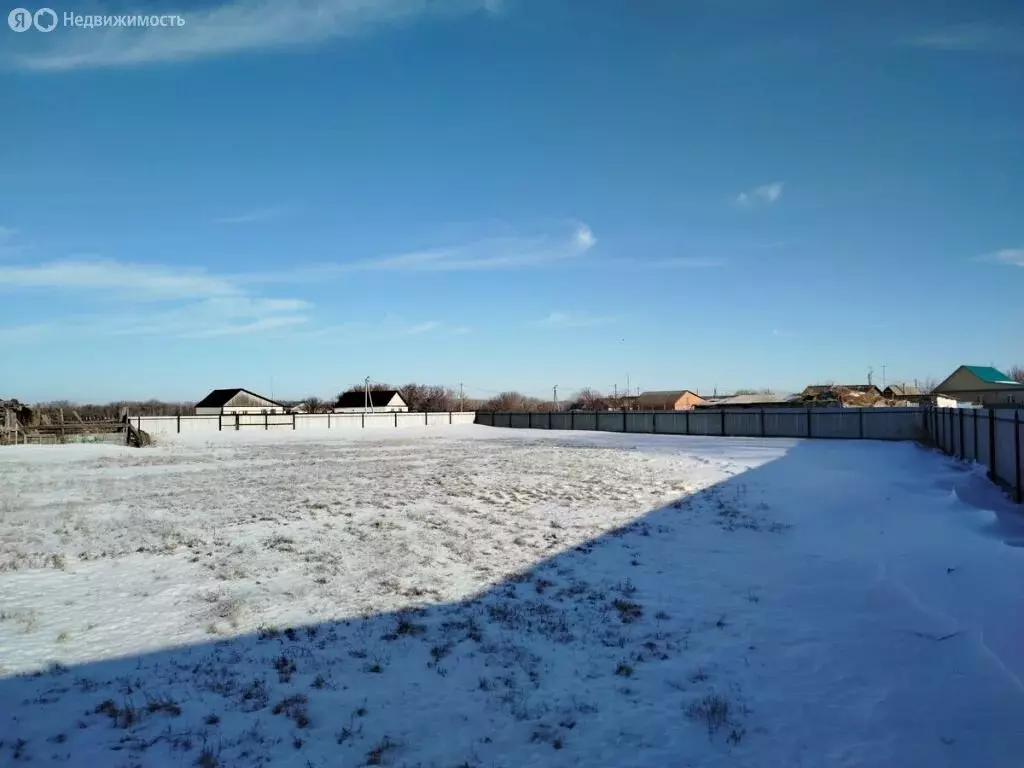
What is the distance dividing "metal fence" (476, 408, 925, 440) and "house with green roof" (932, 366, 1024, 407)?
35.5 m

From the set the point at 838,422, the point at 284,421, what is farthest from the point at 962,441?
the point at 284,421

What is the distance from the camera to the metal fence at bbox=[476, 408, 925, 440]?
1383 inches

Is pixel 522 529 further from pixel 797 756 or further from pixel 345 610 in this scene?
pixel 797 756

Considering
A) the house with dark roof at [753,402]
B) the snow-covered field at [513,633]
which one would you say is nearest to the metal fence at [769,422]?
the snow-covered field at [513,633]

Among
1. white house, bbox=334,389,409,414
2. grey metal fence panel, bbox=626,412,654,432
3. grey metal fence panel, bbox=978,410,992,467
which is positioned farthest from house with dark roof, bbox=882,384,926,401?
grey metal fence panel, bbox=978,410,992,467

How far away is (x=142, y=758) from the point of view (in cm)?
428

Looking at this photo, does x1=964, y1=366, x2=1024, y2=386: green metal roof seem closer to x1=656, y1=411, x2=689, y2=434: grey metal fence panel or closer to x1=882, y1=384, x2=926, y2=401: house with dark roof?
x1=882, y1=384, x2=926, y2=401: house with dark roof

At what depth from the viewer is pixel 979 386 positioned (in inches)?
2638

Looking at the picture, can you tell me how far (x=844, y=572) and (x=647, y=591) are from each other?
2.78 meters

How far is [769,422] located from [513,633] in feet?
121

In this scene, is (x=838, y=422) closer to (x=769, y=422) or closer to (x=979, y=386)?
(x=769, y=422)

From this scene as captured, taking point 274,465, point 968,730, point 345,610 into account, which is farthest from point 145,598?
point 274,465

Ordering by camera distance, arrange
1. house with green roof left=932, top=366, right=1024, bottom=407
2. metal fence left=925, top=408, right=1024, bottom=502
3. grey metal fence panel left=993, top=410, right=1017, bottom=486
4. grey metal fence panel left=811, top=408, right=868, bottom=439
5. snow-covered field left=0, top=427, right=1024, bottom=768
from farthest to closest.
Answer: house with green roof left=932, top=366, right=1024, bottom=407, grey metal fence panel left=811, top=408, right=868, bottom=439, grey metal fence panel left=993, top=410, right=1017, bottom=486, metal fence left=925, top=408, right=1024, bottom=502, snow-covered field left=0, top=427, right=1024, bottom=768

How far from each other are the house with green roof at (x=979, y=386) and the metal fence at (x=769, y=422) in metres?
35.5
